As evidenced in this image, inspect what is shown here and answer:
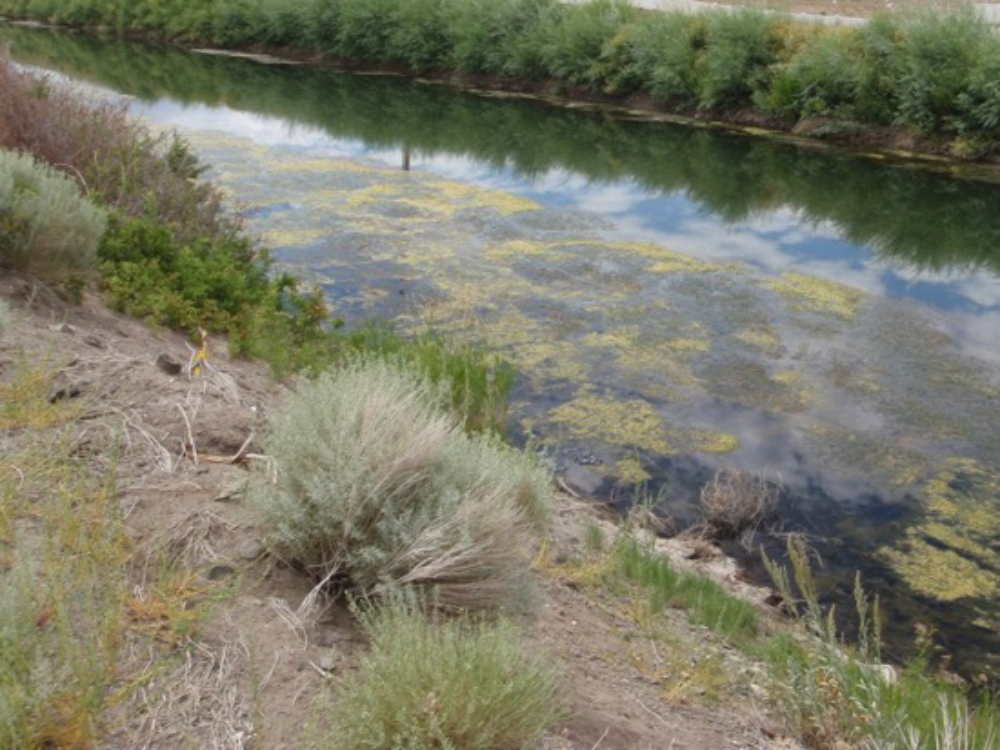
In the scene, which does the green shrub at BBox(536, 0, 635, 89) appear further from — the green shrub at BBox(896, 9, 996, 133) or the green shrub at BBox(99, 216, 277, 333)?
the green shrub at BBox(99, 216, 277, 333)

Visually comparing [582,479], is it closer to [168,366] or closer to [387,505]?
[168,366]

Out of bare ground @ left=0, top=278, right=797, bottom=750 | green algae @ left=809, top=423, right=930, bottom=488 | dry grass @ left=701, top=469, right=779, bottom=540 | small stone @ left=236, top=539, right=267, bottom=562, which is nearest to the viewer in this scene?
bare ground @ left=0, top=278, right=797, bottom=750

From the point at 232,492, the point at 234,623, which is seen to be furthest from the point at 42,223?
the point at 234,623

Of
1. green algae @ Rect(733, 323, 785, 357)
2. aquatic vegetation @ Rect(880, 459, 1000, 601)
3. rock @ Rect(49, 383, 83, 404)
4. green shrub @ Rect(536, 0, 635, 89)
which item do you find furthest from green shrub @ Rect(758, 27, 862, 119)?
rock @ Rect(49, 383, 83, 404)

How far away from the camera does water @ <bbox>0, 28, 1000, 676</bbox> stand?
629cm

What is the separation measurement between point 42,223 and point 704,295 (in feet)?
19.0

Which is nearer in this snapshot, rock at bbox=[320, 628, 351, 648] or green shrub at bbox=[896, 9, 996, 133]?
rock at bbox=[320, 628, 351, 648]

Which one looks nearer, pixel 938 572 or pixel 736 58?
pixel 938 572

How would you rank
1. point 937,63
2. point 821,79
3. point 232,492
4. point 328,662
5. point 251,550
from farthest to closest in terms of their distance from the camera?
point 821,79 → point 937,63 → point 232,492 → point 251,550 → point 328,662

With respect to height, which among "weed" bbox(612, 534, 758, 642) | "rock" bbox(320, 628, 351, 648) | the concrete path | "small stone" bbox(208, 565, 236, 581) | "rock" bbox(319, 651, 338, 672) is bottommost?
"weed" bbox(612, 534, 758, 642)

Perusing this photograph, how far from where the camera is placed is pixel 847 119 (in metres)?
16.1

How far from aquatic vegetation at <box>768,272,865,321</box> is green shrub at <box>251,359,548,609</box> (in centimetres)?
647

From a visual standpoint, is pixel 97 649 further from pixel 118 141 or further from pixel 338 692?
pixel 118 141

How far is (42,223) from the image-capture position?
5645 mm
